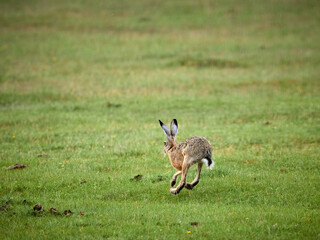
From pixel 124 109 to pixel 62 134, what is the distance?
5.49 m

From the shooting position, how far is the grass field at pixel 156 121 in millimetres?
9000

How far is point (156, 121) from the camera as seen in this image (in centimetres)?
1984

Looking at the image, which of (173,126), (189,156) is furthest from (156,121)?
(189,156)

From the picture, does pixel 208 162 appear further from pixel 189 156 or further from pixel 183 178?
pixel 183 178

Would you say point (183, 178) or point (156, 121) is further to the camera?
point (156, 121)

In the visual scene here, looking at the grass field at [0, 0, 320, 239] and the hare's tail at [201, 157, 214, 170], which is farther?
the hare's tail at [201, 157, 214, 170]

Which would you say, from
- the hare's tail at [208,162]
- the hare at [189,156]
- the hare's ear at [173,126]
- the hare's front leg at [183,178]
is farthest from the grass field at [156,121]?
the hare's ear at [173,126]

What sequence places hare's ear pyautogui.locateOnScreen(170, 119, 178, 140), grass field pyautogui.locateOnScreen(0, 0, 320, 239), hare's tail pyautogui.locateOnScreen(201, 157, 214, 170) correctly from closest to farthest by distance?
grass field pyautogui.locateOnScreen(0, 0, 320, 239) → hare's tail pyautogui.locateOnScreen(201, 157, 214, 170) → hare's ear pyautogui.locateOnScreen(170, 119, 178, 140)

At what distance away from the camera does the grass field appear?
9000 millimetres

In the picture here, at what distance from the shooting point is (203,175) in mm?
11922

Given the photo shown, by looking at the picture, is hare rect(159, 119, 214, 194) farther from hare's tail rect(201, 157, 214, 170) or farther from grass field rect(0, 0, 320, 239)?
grass field rect(0, 0, 320, 239)

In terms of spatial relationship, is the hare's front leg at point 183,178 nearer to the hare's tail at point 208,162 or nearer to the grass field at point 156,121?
the grass field at point 156,121

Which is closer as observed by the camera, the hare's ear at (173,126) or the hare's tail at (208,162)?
the hare's tail at (208,162)

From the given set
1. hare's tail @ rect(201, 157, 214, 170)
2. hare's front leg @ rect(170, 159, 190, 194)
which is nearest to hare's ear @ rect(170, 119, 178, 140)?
hare's front leg @ rect(170, 159, 190, 194)
